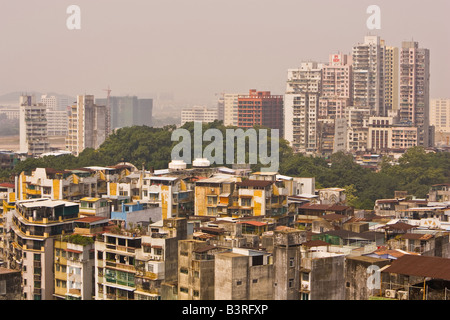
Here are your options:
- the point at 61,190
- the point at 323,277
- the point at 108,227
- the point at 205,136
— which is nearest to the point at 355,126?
the point at 205,136

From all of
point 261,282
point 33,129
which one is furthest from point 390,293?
point 33,129

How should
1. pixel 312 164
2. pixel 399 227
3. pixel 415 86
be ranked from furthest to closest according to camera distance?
pixel 415 86, pixel 312 164, pixel 399 227

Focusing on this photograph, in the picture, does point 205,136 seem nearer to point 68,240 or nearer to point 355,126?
point 355,126

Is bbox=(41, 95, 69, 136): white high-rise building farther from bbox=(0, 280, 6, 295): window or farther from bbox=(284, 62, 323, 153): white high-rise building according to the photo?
bbox=(0, 280, 6, 295): window

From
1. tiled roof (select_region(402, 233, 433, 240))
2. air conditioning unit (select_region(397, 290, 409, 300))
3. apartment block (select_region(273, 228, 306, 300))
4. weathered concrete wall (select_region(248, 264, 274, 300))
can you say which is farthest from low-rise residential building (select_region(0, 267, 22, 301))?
tiled roof (select_region(402, 233, 433, 240))

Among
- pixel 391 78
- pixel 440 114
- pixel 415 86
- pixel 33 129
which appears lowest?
pixel 33 129

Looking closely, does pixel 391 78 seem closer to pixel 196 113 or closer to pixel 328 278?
pixel 196 113
